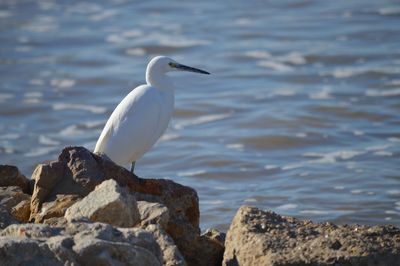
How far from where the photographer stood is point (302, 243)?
468cm

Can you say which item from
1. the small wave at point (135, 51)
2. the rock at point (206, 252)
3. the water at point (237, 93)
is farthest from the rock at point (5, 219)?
the small wave at point (135, 51)

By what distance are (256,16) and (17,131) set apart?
21.2 feet

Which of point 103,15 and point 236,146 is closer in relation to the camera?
point 236,146

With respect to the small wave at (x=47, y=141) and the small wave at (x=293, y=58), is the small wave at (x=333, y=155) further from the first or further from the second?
the small wave at (x=293, y=58)

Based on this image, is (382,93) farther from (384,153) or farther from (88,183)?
(88,183)

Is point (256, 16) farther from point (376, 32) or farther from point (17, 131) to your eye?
point (17, 131)

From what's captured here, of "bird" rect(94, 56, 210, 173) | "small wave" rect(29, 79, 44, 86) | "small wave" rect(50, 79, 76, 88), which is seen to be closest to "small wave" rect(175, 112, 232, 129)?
"small wave" rect(50, 79, 76, 88)

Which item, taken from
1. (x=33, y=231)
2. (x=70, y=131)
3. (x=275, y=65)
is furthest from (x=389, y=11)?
(x=33, y=231)

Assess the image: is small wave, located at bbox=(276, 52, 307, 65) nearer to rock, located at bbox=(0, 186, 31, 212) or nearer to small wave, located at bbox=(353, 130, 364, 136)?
small wave, located at bbox=(353, 130, 364, 136)

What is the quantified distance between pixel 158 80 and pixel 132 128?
0.63 m

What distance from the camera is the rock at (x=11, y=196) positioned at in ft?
17.9

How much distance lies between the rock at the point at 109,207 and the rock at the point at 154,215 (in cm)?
5

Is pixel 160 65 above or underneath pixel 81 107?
above

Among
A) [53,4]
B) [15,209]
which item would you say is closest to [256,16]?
[53,4]
